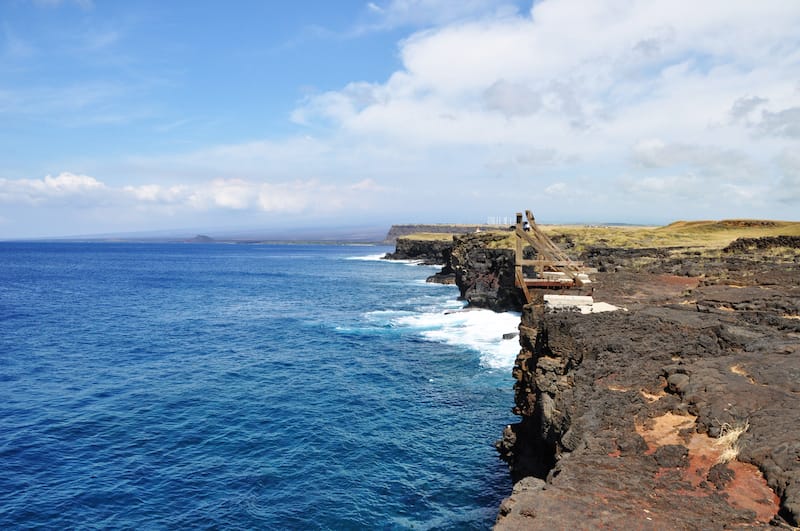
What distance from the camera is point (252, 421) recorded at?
98.0ft

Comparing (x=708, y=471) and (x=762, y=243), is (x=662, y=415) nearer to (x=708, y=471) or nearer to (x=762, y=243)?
(x=708, y=471)

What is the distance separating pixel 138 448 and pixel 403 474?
45.8 feet

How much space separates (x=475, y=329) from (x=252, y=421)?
31264 mm

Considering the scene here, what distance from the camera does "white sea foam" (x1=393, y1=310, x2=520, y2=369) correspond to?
44.7 metres

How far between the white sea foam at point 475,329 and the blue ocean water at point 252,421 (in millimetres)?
376

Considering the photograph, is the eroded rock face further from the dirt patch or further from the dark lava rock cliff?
the dark lava rock cliff

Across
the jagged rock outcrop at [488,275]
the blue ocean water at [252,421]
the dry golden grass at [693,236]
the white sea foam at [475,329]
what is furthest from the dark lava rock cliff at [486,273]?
the blue ocean water at [252,421]

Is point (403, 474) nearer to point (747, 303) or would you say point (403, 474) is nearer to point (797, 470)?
point (797, 470)

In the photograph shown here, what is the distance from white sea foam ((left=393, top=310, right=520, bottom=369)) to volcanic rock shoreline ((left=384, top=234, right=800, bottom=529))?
54.8 feet

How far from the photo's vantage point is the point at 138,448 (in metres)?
26.3

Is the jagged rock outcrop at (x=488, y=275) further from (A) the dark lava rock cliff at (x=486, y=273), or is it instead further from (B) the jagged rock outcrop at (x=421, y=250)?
(B) the jagged rock outcrop at (x=421, y=250)

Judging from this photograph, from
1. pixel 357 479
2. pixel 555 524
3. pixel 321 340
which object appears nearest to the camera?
pixel 555 524

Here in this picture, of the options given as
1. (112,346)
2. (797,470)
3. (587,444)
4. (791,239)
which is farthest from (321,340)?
(791,239)

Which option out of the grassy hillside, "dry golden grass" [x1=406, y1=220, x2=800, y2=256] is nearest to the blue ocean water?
"dry golden grass" [x1=406, y1=220, x2=800, y2=256]
